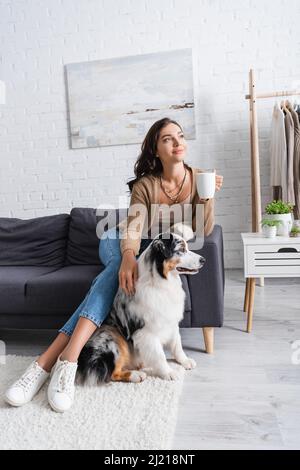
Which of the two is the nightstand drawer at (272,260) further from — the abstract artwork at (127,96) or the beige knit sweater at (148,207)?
the abstract artwork at (127,96)

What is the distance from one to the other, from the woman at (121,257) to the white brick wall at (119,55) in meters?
1.70

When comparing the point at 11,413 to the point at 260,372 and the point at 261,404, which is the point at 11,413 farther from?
the point at 260,372

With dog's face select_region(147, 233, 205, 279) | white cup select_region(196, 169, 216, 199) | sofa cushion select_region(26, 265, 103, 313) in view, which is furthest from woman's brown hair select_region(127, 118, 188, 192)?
sofa cushion select_region(26, 265, 103, 313)

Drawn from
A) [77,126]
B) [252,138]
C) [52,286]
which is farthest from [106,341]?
[77,126]

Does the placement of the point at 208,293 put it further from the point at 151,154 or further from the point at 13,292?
the point at 13,292

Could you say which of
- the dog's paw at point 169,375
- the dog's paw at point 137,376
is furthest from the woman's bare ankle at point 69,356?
the dog's paw at point 169,375

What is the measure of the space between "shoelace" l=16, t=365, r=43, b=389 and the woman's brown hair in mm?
895

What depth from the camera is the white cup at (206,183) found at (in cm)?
160

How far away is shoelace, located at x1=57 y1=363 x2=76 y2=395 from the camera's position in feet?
4.60

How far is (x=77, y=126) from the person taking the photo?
3541 mm

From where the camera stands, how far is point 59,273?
2.09 m

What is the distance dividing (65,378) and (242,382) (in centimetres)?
70

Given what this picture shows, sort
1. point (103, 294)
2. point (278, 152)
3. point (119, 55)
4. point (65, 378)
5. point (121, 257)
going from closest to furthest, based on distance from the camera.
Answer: point (65, 378), point (103, 294), point (121, 257), point (278, 152), point (119, 55)

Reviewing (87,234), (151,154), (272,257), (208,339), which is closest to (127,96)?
(87,234)
